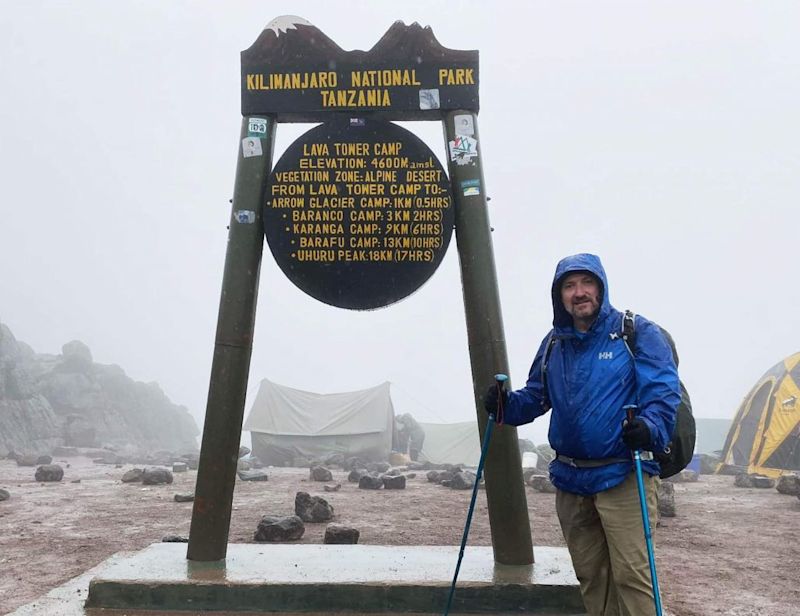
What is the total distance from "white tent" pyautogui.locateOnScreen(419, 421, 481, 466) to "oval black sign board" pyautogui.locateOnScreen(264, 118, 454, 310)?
2812 centimetres

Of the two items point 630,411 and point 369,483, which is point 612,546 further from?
point 369,483

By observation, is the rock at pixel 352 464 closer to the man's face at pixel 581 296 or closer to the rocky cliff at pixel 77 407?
the rocky cliff at pixel 77 407

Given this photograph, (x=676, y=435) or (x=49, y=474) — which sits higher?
(x=676, y=435)

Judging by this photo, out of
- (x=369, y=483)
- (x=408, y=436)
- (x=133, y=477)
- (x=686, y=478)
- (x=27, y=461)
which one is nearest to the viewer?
(x=369, y=483)

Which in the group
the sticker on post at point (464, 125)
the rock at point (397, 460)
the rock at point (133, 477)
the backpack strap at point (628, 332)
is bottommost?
the rock at point (397, 460)

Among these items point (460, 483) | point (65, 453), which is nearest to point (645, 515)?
point (460, 483)

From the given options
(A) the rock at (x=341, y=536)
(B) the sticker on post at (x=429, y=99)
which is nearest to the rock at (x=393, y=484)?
(A) the rock at (x=341, y=536)

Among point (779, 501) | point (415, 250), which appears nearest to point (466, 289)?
point (415, 250)

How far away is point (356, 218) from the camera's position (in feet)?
18.0

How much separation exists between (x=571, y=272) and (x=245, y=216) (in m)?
2.98

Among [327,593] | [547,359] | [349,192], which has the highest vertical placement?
[349,192]

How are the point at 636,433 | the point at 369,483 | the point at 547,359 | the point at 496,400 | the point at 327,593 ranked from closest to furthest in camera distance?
1. the point at 636,433
2. the point at 547,359
3. the point at 496,400
4. the point at 327,593
5. the point at 369,483

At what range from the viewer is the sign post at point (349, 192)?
5.32m

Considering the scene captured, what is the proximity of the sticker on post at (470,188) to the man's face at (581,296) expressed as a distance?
2.08m
